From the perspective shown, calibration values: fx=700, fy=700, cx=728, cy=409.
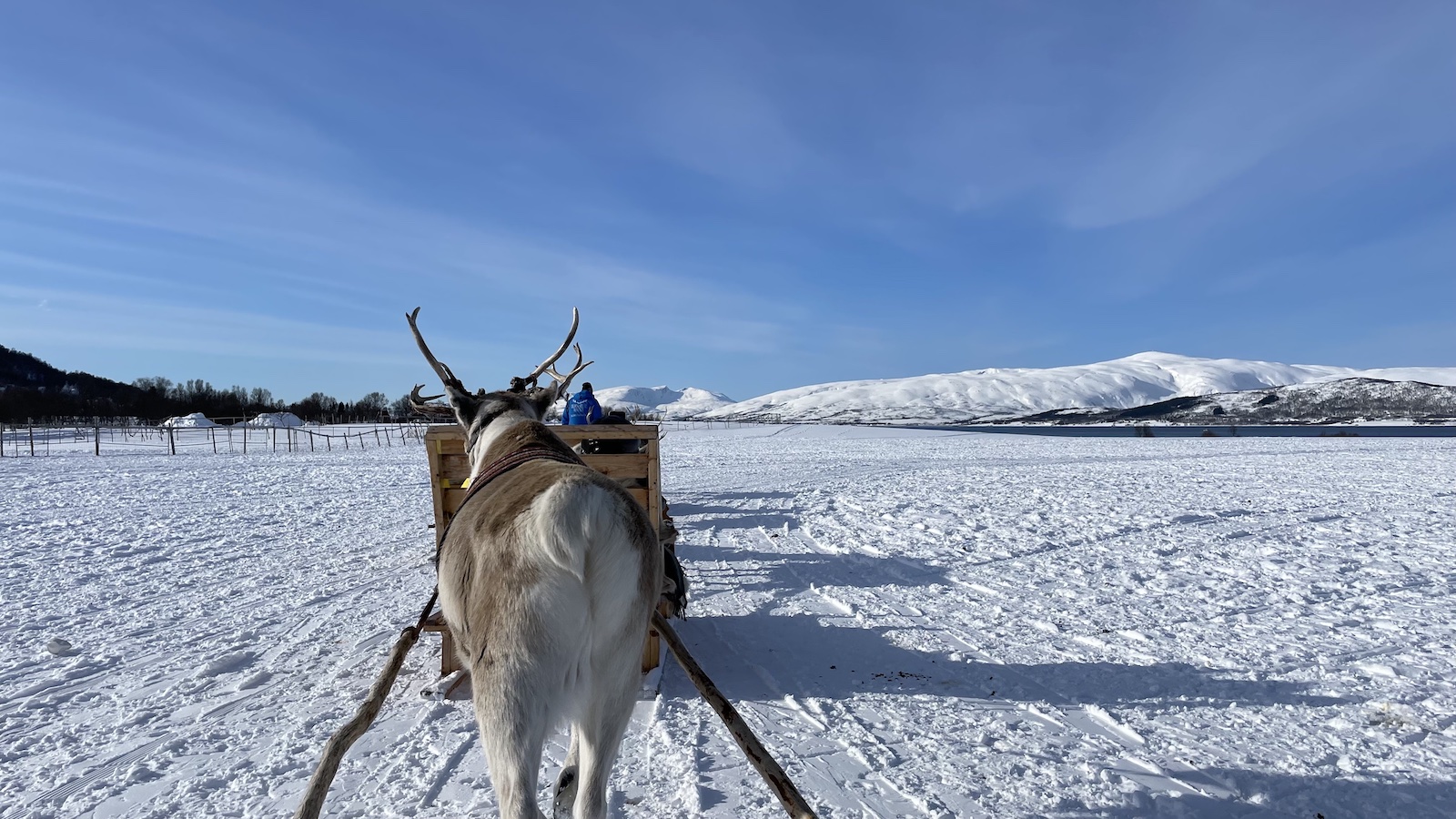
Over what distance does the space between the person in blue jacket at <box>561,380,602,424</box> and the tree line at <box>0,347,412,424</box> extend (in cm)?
8756

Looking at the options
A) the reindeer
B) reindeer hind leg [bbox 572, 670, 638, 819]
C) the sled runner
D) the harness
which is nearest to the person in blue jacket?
the sled runner

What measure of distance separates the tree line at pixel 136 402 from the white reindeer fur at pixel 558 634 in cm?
9347

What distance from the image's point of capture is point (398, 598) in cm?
743

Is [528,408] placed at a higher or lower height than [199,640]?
higher

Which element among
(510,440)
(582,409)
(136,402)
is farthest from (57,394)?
(510,440)

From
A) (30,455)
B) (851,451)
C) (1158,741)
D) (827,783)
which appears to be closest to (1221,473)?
(851,451)

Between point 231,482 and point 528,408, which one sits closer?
point 528,408

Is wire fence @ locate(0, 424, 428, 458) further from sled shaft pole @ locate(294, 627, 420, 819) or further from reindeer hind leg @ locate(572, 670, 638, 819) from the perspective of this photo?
reindeer hind leg @ locate(572, 670, 638, 819)

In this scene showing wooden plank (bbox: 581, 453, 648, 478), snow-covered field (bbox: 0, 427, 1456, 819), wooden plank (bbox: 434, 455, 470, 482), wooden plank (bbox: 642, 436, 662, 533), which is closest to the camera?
snow-covered field (bbox: 0, 427, 1456, 819)

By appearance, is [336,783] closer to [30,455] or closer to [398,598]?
[398,598]

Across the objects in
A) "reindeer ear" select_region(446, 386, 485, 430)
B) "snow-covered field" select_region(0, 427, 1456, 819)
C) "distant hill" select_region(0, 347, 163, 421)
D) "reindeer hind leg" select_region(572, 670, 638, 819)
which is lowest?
"snow-covered field" select_region(0, 427, 1456, 819)

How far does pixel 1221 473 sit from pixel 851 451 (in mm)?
15935

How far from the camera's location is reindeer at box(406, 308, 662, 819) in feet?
7.44

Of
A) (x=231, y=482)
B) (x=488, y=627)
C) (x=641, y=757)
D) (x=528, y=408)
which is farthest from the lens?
(x=231, y=482)
